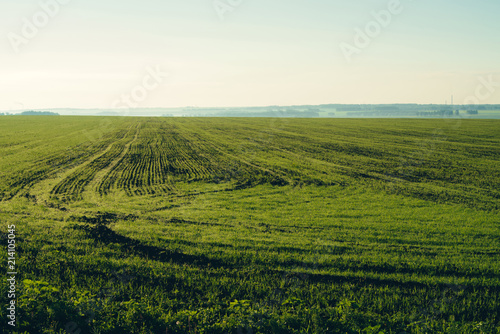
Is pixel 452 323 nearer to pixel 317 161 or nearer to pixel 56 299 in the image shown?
pixel 56 299

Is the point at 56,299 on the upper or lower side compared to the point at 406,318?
upper

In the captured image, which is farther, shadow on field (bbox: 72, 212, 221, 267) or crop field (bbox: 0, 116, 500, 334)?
shadow on field (bbox: 72, 212, 221, 267)

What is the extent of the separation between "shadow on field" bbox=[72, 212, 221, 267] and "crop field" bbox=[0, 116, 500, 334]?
2.3 inches

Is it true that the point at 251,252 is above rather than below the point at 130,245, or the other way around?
below

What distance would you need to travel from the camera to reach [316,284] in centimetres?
880

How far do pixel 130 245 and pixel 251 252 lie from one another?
3.88 metres

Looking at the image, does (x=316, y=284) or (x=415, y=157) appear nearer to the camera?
(x=316, y=284)

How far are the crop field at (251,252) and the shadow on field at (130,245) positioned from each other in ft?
0.19

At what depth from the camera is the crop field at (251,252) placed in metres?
7.06

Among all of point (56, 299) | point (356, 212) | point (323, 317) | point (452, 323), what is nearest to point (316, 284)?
point (323, 317)

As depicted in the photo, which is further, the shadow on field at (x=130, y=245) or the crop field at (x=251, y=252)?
the shadow on field at (x=130, y=245)

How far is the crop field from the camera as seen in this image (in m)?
7.06

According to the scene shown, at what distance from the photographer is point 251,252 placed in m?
10.6

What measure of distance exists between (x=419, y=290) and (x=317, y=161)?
22.2 metres
